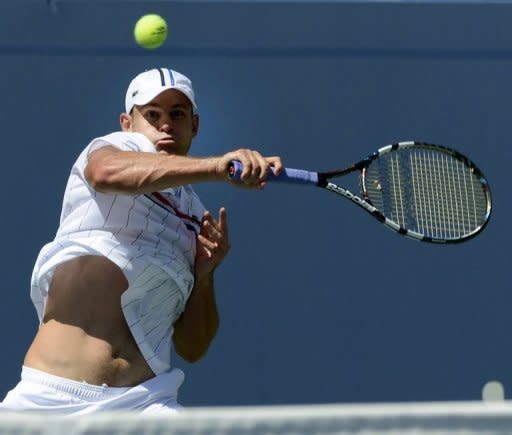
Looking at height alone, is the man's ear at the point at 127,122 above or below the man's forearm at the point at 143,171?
above

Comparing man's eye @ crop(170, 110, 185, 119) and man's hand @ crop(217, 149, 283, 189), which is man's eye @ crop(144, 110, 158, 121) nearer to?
man's eye @ crop(170, 110, 185, 119)

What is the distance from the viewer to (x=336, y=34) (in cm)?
474

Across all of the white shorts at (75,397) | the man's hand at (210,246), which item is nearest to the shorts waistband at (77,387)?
the white shorts at (75,397)

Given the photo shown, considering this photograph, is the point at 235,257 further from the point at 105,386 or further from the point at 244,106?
the point at 105,386

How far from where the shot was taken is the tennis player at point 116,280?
A: 2.95m

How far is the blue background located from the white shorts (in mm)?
1582

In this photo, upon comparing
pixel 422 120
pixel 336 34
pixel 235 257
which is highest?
pixel 336 34

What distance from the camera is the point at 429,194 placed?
369 centimetres

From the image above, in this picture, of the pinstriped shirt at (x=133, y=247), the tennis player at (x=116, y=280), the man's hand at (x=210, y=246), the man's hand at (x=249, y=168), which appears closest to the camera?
the man's hand at (x=249, y=168)

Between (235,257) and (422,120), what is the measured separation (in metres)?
0.74

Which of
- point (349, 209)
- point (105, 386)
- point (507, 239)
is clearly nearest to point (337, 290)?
point (349, 209)

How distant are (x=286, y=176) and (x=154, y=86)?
1.53 ft

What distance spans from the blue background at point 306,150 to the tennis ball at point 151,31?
0.29 ft

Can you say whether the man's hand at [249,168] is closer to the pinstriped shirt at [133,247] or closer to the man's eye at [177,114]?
the pinstriped shirt at [133,247]
